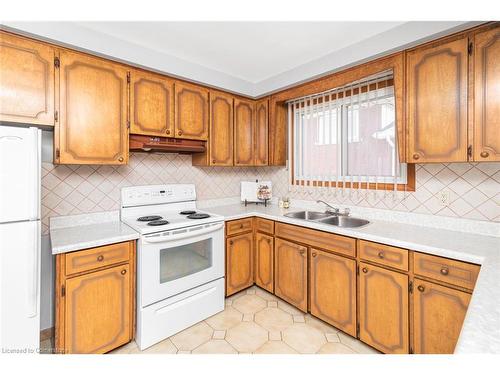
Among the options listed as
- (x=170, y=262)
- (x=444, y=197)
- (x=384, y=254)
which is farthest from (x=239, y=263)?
(x=444, y=197)

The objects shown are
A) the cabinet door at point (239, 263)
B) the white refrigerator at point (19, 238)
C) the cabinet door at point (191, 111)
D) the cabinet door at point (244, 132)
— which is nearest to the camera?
the white refrigerator at point (19, 238)

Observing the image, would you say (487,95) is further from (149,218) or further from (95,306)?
(95,306)

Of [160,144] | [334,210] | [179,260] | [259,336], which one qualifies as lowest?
[259,336]

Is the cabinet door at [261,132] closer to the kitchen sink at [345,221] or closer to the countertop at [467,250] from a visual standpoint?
the countertop at [467,250]

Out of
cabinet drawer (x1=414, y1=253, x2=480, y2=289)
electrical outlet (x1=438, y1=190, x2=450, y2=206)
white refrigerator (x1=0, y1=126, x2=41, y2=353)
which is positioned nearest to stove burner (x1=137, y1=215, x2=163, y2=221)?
A: white refrigerator (x1=0, y1=126, x2=41, y2=353)

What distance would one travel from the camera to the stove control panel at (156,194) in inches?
91.9

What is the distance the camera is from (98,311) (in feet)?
5.56

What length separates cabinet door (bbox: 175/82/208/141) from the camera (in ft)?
7.79

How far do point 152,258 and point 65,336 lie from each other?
0.67 meters

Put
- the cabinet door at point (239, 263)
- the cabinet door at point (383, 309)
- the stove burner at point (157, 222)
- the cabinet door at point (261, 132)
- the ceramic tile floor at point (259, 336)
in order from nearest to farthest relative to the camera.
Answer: the cabinet door at point (383, 309) → the ceramic tile floor at point (259, 336) → the stove burner at point (157, 222) → the cabinet door at point (239, 263) → the cabinet door at point (261, 132)

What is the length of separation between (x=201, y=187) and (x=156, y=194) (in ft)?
1.83

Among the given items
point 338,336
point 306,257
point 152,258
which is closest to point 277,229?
point 306,257

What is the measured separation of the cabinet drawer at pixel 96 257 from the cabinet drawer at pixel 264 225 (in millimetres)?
1292

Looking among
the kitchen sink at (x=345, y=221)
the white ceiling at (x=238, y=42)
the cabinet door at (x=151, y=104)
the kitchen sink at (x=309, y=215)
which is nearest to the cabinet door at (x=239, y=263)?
the kitchen sink at (x=309, y=215)
